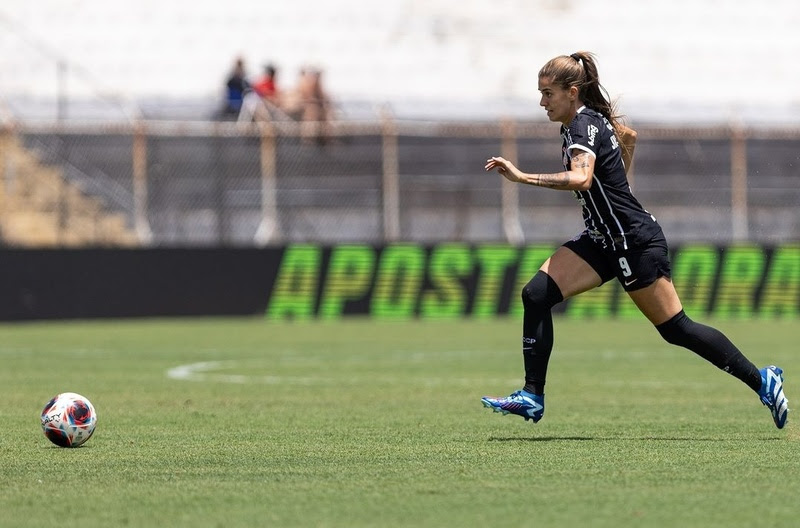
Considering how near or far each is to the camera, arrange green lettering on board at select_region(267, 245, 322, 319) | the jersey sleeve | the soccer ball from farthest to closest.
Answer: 1. green lettering on board at select_region(267, 245, 322, 319)
2. the jersey sleeve
3. the soccer ball

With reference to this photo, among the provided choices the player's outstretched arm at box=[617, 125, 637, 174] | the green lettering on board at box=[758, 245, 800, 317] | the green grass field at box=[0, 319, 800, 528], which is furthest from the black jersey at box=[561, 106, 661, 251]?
the green lettering on board at box=[758, 245, 800, 317]

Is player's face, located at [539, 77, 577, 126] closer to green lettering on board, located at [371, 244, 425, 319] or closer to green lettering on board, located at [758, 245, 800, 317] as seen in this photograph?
green lettering on board, located at [371, 244, 425, 319]

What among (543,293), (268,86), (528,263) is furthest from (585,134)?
(268,86)

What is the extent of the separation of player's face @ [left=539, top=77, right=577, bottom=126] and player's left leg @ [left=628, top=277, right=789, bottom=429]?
3.67ft

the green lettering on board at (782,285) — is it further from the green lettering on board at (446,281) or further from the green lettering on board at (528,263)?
the green lettering on board at (446,281)

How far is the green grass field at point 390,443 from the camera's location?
5.93 m

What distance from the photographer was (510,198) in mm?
24922

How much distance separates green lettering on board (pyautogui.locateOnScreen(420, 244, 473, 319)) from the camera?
24469mm

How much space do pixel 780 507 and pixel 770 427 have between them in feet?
11.0

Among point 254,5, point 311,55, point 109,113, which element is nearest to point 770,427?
point 109,113

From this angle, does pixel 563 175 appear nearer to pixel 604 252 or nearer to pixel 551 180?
pixel 551 180

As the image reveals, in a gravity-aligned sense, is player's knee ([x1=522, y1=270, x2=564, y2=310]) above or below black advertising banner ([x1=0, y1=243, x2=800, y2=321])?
above

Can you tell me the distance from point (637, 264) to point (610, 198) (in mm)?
414

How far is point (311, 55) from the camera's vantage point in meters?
36.8
